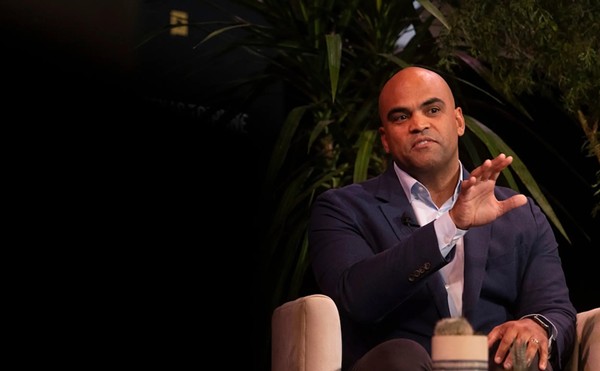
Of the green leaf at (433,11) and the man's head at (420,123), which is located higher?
the green leaf at (433,11)

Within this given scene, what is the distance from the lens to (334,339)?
2.04 meters

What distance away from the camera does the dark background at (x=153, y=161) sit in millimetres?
3680

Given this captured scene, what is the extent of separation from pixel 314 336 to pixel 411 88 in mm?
703

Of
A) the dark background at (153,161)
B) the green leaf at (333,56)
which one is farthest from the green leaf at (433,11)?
the dark background at (153,161)

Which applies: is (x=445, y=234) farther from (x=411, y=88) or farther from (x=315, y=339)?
(x=411, y=88)

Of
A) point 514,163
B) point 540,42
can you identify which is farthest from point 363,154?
point 540,42

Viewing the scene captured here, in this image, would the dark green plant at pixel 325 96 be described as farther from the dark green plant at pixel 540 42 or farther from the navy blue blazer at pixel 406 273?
the navy blue blazer at pixel 406 273

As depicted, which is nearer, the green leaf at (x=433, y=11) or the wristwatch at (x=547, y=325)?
the wristwatch at (x=547, y=325)

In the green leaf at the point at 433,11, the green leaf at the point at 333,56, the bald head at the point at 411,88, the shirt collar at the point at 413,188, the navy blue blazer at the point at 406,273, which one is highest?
the green leaf at the point at 433,11

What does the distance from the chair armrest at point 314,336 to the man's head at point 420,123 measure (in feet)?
1.62

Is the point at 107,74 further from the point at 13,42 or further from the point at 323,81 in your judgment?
the point at 323,81

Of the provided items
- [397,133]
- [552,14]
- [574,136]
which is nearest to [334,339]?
[397,133]

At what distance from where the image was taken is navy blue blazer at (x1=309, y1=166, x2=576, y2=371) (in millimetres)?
2127

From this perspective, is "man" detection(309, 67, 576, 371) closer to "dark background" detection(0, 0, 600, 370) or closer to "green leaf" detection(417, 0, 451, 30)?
"green leaf" detection(417, 0, 451, 30)
